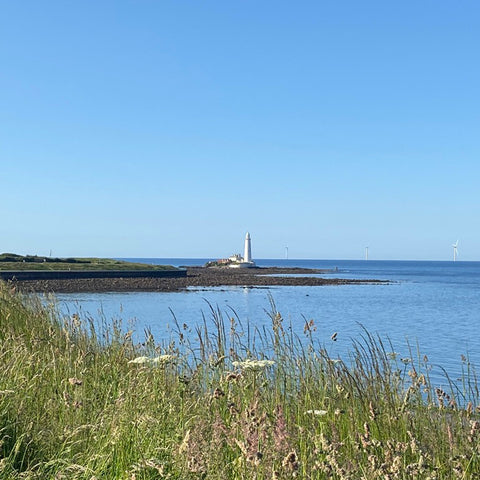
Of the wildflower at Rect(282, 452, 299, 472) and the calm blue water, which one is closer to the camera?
the wildflower at Rect(282, 452, 299, 472)

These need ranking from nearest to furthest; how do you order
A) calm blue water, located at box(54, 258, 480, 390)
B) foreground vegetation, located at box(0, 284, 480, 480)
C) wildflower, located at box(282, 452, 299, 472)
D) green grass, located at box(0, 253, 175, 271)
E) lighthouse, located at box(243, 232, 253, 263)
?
wildflower, located at box(282, 452, 299, 472) < foreground vegetation, located at box(0, 284, 480, 480) < calm blue water, located at box(54, 258, 480, 390) < green grass, located at box(0, 253, 175, 271) < lighthouse, located at box(243, 232, 253, 263)

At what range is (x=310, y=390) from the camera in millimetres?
6625

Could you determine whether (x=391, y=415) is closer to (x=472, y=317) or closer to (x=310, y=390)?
(x=310, y=390)

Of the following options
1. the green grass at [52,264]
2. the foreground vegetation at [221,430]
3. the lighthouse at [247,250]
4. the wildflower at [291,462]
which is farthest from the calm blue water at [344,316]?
the lighthouse at [247,250]

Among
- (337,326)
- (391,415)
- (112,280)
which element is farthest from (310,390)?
(112,280)

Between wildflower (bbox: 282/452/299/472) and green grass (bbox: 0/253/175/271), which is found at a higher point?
green grass (bbox: 0/253/175/271)

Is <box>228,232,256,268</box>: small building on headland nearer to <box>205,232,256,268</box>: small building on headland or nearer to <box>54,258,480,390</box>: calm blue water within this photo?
<box>205,232,256,268</box>: small building on headland

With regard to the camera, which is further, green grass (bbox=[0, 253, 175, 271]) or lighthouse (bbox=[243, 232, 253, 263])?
lighthouse (bbox=[243, 232, 253, 263])

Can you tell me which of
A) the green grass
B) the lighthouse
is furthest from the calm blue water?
the lighthouse

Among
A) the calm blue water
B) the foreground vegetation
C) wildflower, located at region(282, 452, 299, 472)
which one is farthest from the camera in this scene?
the calm blue water

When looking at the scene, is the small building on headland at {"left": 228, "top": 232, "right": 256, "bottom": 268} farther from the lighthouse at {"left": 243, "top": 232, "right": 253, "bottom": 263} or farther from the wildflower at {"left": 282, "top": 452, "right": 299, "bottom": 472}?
the wildflower at {"left": 282, "top": 452, "right": 299, "bottom": 472}

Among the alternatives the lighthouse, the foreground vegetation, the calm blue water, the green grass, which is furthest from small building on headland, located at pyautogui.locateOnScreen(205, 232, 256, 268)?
the foreground vegetation

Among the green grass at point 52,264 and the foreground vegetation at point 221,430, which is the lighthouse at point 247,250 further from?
the foreground vegetation at point 221,430

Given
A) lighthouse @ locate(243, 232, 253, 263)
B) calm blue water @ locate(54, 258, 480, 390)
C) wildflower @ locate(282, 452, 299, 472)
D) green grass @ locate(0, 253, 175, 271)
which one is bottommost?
calm blue water @ locate(54, 258, 480, 390)
